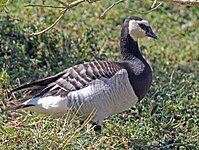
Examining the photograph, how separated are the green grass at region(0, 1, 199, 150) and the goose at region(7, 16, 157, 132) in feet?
0.51

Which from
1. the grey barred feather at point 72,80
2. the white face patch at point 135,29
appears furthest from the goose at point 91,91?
the white face patch at point 135,29

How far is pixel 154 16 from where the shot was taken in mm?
10680

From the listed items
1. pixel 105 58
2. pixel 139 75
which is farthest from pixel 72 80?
pixel 105 58

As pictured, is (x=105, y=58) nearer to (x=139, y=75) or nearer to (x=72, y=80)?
(x=139, y=75)

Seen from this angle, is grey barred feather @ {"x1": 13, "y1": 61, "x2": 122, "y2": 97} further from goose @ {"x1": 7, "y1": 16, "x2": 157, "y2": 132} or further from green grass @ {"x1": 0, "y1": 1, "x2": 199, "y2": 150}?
green grass @ {"x1": 0, "y1": 1, "x2": 199, "y2": 150}

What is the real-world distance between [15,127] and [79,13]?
4632 millimetres

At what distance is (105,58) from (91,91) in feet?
7.40

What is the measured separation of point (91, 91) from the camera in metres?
6.25

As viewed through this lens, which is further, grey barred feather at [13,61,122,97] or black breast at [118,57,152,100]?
black breast at [118,57,152,100]

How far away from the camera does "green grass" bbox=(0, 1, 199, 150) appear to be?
5.86 meters

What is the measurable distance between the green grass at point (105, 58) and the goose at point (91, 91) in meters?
0.16

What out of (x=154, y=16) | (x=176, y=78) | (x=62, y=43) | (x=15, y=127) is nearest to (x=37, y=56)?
(x=62, y=43)

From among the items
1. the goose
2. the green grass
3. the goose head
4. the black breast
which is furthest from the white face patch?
the green grass

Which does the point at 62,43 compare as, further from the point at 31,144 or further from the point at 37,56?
the point at 31,144
